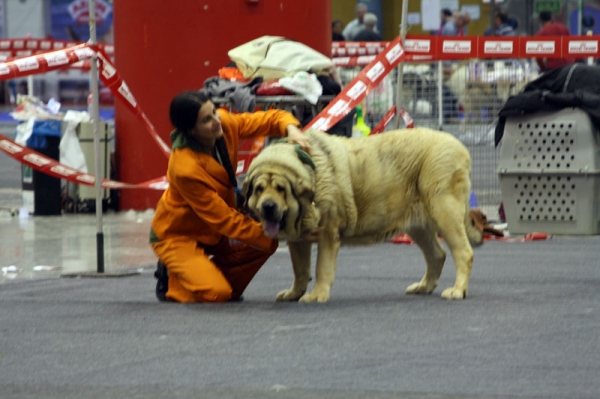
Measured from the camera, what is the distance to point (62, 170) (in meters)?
10.1

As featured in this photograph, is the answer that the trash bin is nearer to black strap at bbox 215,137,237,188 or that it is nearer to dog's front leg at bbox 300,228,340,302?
black strap at bbox 215,137,237,188

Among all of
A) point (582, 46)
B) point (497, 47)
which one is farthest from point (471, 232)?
point (582, 46)

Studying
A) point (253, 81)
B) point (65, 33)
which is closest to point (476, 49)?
point (253, 81)

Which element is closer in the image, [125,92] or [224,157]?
[224,157]

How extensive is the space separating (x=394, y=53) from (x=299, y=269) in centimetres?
344

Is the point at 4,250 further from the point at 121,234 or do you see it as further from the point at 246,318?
the point at 246,318

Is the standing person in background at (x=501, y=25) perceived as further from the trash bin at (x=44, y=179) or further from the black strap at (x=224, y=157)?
the black strap at (x=224, y=157)

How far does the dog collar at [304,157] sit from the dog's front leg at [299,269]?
0.52 m

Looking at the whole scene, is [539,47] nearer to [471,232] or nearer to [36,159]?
[471,232]

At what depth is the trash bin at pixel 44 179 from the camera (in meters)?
11.1

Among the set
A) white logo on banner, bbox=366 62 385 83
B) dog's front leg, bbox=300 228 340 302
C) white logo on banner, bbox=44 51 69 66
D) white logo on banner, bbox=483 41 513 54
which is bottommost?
dog's front leg, bbox=300 228 340 302

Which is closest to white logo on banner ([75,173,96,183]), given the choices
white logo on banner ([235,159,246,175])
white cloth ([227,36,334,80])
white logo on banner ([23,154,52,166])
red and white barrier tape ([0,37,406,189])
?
red and white barrier tape ([0,37,406,189])

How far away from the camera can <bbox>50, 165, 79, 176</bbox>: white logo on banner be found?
1005cm

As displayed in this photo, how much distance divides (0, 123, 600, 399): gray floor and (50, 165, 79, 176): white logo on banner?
73.9 inches
